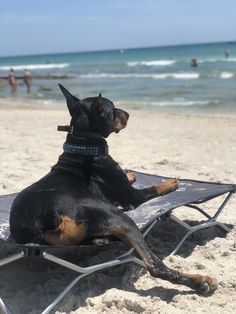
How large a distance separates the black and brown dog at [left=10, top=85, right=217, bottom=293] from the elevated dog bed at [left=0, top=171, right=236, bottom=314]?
12 centimetres

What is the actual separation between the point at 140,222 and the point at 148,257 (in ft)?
1.82

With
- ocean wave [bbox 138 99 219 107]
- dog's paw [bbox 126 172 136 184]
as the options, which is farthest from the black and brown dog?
ocean wave [bbox 138 99 219 107]

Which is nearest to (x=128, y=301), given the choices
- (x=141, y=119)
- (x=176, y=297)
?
(x=176, y=297)

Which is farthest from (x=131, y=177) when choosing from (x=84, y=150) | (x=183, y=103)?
(x=183, y=103)

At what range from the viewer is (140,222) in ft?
13.4

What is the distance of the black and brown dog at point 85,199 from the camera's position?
3438mm

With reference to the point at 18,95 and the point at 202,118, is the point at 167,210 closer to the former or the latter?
the point at 202,118

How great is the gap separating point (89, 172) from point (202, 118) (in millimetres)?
10506

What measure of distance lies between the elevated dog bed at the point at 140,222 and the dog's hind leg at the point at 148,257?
4.7 inches

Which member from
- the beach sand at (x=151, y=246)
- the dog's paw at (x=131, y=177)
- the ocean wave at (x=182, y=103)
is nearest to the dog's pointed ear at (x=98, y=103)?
the beach sand at (x=151, y=246)

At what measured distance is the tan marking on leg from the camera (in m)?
3.40

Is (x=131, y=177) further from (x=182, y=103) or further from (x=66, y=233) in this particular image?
(x=182, y=103)

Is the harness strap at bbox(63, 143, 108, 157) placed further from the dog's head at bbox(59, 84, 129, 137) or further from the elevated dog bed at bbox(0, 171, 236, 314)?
the elevated dog bed at bbox(0, 171, 236, 314)

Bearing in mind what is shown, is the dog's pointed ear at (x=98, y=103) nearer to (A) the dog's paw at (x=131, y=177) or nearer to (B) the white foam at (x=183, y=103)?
(A) the dog's paw at (x=131, y=177)
